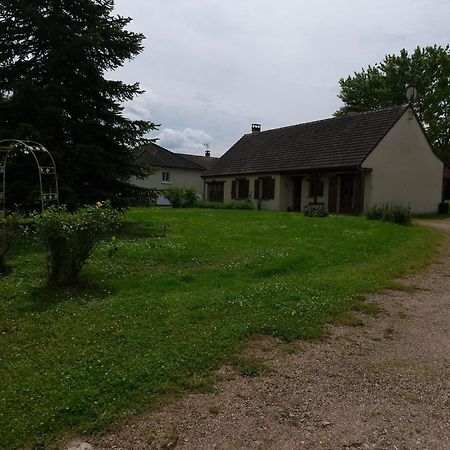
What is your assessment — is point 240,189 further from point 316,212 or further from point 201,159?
point 201,159

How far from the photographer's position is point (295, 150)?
2844 cm

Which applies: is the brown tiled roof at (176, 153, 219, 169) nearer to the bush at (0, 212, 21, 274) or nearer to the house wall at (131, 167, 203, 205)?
the house wall at (131, 167, 203, 205)

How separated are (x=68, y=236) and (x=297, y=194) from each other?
22.6 m

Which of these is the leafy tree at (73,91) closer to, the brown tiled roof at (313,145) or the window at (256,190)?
the brown tiled roof at (313,145)

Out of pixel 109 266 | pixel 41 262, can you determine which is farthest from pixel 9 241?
pixel 109 266

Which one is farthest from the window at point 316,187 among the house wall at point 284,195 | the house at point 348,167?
the house wall at point 284,195

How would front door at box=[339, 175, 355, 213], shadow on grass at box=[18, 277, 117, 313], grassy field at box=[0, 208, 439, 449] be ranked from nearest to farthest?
grassy field at box=[0, 208, 439, 449]
shadow on grass at box=[18, 277, 117, 313]
front door at box=[339, 175, 355, 213]

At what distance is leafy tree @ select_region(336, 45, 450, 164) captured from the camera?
39688 mm

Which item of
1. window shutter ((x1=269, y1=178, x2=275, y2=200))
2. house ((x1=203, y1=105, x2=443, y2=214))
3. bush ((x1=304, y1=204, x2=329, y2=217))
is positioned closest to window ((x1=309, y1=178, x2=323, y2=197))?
house ((x1=203, y1=105, x2=443, y2=214))

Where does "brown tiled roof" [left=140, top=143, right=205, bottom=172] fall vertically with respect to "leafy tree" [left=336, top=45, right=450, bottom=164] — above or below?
below

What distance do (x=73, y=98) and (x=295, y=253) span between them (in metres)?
7.98

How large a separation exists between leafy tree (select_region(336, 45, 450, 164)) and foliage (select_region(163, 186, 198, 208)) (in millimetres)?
18077

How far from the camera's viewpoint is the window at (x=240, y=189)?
102 feet

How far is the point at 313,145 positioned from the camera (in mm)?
27375
